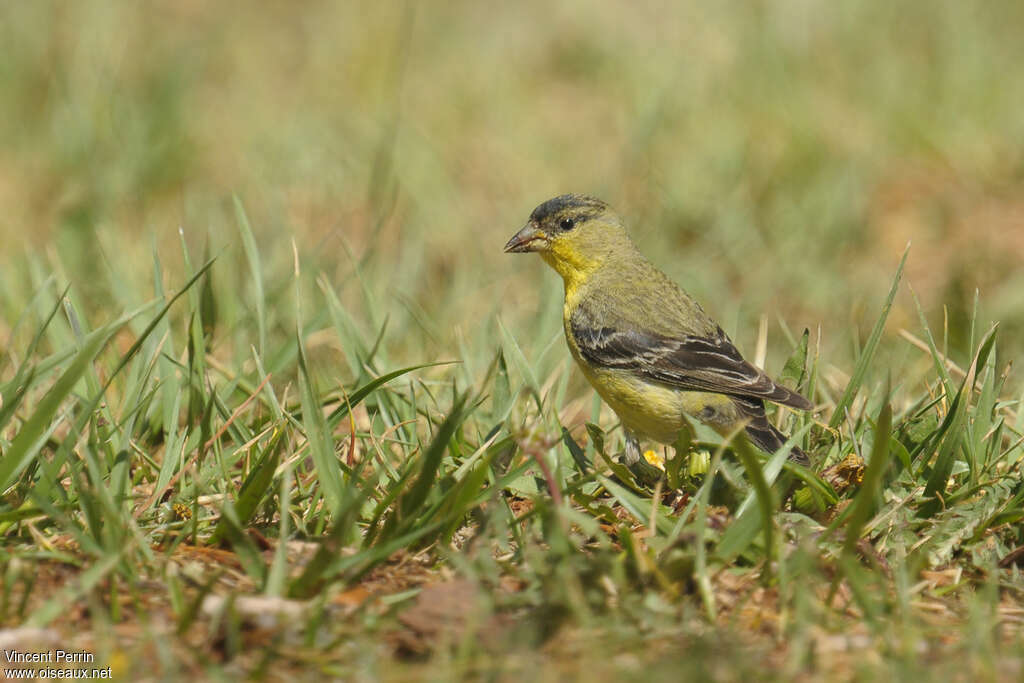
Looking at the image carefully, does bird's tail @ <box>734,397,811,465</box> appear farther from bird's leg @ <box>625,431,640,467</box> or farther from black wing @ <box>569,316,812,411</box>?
bird's leg @ <box>625,431,640,467</box>

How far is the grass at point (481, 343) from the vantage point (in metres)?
2.73

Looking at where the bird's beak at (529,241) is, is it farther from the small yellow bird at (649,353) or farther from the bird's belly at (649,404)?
the bird's belly at (649,404)

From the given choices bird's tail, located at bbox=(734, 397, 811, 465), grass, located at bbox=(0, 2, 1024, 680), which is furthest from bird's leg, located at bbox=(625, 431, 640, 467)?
bird's tail, located at bbox=(734, 397, 811, 465)

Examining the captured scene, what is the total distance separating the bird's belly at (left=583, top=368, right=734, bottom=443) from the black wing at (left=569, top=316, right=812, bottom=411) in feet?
0.14

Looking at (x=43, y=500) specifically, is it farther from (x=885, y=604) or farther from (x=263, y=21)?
(x=263, y=21)

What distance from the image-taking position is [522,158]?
7.45 meters

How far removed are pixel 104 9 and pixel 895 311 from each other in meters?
6.07

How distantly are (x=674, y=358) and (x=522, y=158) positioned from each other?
3.42 m

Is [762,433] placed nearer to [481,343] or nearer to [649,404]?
[649,404]

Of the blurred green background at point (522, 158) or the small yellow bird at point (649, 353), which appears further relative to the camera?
the blurred green background at point (522, 158)

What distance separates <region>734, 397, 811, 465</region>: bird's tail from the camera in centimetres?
354

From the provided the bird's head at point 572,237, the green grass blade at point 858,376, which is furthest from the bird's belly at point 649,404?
the bird's head at point 572,237

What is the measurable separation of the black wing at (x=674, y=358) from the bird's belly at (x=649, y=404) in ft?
0.14

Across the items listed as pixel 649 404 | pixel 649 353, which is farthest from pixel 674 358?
pixel 649 404
